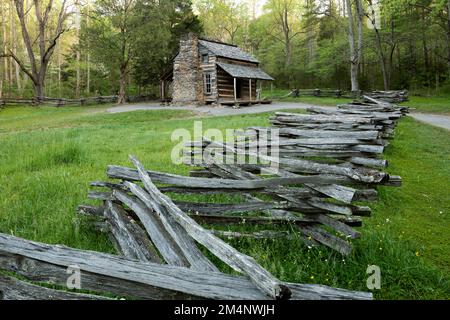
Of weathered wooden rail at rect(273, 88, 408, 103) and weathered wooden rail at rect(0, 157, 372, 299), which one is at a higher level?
weathered wooden rail at rect(273, 88, 408, 103)

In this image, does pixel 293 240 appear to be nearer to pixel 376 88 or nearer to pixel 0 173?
pixel 0 173

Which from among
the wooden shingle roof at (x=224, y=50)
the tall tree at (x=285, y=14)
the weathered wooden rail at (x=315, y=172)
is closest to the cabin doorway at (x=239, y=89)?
the wooden shingle roof at (x=224, y=50)

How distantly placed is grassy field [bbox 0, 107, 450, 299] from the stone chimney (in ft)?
64.0

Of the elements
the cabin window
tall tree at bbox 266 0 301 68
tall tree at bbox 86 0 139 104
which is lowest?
the cabin window

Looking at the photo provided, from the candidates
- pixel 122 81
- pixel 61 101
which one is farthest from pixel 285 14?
pixel 61 101

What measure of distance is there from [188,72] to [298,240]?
1053 inches

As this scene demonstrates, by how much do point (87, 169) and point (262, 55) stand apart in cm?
4355

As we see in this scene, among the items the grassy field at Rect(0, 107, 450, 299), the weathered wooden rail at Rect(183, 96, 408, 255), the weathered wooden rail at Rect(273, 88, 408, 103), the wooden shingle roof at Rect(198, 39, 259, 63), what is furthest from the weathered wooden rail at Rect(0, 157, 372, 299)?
the wooden shingle roof at Rect(198, 39, 259, 63)

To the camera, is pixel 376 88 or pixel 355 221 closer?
pixel 355 221

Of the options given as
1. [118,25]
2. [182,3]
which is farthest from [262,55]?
[118,25]

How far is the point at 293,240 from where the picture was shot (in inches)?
142

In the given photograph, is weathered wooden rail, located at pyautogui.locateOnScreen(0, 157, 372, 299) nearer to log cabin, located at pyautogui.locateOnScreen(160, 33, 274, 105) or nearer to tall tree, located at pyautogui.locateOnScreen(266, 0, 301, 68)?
log cabin, located at pyautogui.locateOnScreen(160, 33, 274, 105)

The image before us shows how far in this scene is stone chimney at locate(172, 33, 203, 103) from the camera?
93.2 feet

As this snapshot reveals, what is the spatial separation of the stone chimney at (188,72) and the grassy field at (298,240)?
1952 centimetres
